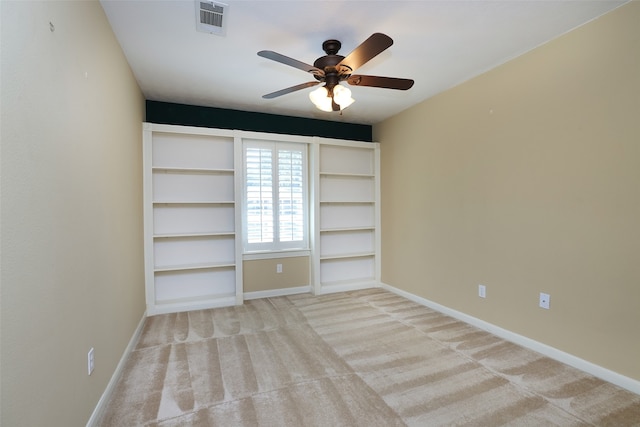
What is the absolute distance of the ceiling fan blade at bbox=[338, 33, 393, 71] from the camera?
1.73 metres

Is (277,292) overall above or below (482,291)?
below

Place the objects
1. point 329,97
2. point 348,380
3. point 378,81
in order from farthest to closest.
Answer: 1. point 329,97
2. point 378,81
3. point 348,380

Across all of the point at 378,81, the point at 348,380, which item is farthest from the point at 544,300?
the point at 378,81

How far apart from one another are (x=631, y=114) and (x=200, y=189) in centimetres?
413

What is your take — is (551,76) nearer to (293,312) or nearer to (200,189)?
(293,312)

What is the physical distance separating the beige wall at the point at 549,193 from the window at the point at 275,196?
1.76 m

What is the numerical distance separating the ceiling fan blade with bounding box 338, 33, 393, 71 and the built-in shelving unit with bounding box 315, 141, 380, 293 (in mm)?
2226

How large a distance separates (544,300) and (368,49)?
98.2 inches

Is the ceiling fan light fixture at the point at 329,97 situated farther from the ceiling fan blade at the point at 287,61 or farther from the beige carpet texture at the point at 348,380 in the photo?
the beige carpet texture at the point at 348,380

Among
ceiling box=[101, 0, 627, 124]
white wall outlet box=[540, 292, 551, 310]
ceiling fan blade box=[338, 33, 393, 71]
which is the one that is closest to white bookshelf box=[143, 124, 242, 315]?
ceiling box=[101, 0, 627, 124]

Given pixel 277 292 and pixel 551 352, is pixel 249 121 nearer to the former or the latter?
pixel 277 292

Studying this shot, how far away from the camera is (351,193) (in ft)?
15.2

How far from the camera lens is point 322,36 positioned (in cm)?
233

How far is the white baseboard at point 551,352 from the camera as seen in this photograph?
6.67ft
